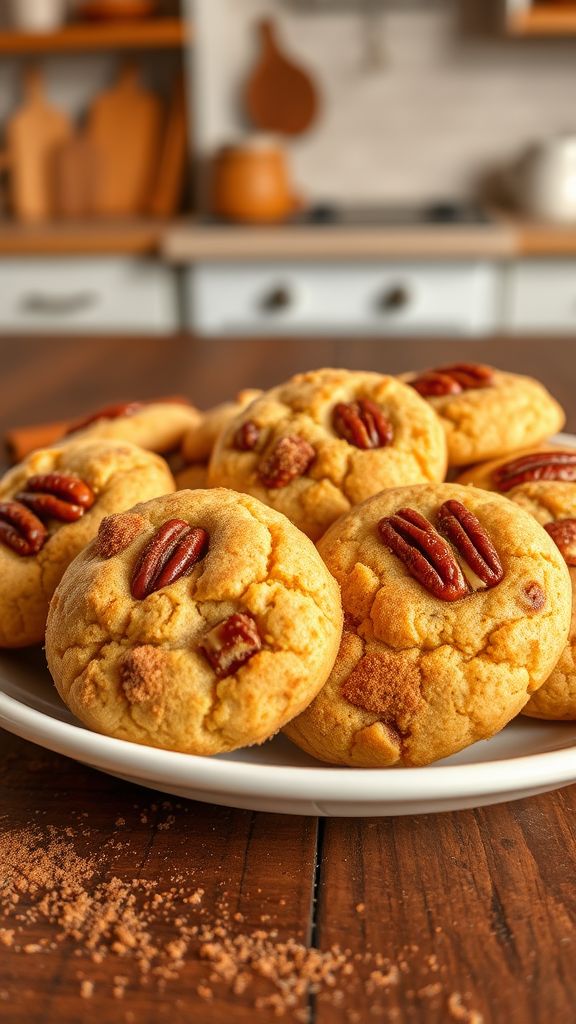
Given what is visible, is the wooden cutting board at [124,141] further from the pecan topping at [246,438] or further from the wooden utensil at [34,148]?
the pecan topping at [246,438]

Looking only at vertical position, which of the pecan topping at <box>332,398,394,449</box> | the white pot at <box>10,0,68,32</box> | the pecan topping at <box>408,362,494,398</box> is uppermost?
the white pot at <box>10,0,68,32</box>

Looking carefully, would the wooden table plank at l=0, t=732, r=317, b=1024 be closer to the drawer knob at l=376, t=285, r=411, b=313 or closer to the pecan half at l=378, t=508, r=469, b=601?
the pecan half at l=378, t=508, r=469, b=601

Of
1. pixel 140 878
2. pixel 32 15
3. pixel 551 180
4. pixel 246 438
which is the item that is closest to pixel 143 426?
pixel 246 438

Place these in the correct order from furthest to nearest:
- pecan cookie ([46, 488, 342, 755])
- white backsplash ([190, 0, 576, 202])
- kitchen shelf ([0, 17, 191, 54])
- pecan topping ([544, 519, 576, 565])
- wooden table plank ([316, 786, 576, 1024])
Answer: white backsplash ([190, 0, 576, 202]) → kitchen shelf ([0, 17, 191, 54]) → pecan topping ([544, 519, 576, 565]) → pecan cookie ([46, 488, 342, 755]) → wooden table plank ([316, 786, 576, 1024])

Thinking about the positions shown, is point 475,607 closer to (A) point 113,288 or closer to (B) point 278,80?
(A) point 113,288

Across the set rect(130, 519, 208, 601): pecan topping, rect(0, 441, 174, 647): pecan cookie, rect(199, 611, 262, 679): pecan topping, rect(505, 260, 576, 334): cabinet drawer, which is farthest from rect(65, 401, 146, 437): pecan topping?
rect(505, 260, 576, 334): cabinet drawer

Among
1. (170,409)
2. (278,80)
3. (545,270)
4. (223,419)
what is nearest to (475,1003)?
(223,419)

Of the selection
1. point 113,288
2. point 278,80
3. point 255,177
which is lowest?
point 113,288
